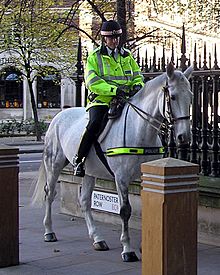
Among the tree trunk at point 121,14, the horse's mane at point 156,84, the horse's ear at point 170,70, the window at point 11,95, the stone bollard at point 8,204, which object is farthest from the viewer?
the window at point 11,95

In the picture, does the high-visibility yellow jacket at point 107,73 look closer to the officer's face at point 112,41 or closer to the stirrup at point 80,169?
the officer's face at point 112,41

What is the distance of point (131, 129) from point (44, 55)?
28169 millimetres

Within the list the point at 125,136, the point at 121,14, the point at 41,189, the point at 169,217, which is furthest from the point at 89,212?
the point at 121,14

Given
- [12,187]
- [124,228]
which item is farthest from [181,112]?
[12,187]

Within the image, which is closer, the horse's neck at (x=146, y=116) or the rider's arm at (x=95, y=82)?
the horse's neck at (x=146, y=116)

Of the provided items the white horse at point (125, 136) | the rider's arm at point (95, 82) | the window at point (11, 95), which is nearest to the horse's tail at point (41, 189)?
the white horse at point (125, 136)

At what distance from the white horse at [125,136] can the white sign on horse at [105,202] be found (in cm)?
53

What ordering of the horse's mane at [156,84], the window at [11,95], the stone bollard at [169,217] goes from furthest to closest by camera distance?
the window at [11,95], the horse's mane at [156,84], the stone bollard at [169,217]

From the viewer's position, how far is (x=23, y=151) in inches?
1156

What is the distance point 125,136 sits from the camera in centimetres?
769

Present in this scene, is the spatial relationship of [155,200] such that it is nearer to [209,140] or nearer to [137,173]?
[137,173]

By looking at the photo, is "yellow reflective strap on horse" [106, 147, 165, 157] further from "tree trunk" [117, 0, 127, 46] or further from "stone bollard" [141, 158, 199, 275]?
"tree trunk" [117, 0, 127, 46]

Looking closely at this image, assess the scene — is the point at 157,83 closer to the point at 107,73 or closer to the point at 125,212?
the point at 107,73

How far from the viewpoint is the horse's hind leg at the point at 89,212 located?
27.2ft
